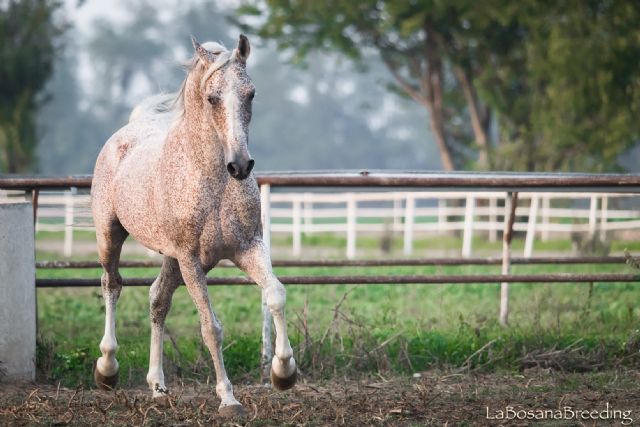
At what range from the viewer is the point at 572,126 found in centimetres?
2609

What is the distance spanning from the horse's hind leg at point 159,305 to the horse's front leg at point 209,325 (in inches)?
25.2

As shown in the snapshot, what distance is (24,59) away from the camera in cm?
3011

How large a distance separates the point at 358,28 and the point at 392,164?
4465cm

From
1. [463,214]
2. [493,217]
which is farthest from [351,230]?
[493,217]

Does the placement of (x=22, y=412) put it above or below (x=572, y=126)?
below

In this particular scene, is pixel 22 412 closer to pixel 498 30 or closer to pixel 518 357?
pixel 518 357

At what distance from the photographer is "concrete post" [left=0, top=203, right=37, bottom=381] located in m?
6.64

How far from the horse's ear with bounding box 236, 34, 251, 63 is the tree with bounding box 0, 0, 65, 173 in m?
25.0

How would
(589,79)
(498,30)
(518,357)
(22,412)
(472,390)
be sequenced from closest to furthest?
(22,412), (472,390), (518,357), (589,79), (498,30)

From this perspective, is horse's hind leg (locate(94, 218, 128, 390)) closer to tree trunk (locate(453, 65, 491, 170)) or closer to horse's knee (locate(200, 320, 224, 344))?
horse's knee (locate(200, 320, 224, 344))

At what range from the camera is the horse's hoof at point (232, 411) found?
17.6 feet

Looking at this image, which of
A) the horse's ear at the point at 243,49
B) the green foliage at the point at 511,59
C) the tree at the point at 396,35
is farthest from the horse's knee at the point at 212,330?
the tree at the point at 396,35

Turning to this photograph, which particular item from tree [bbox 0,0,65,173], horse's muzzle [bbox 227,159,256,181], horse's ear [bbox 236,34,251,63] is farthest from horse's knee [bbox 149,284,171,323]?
tree [bbox 0,0,65,173]

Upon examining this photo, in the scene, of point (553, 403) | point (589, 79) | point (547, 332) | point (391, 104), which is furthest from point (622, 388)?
point (391, 104)
